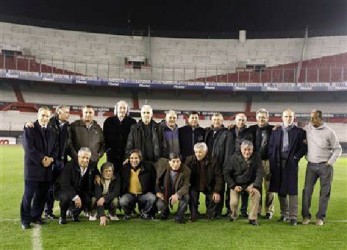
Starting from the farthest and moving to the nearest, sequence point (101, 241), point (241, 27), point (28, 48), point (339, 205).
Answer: point (241, 27) < point (28, 48) < point (339, 205) < point (101, 241)

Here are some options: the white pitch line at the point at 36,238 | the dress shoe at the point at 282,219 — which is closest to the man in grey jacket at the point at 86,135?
the white pitch line at the point at 36,238

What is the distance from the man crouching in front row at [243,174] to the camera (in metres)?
6.09

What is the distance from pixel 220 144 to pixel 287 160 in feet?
3.61

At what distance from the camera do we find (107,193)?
5980 mm

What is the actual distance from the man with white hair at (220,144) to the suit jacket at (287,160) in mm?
681

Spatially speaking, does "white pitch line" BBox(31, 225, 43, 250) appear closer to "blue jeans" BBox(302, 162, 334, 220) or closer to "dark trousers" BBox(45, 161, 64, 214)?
"dark trousers" BBox(45, 161, 64, 214)

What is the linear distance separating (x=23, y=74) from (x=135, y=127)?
2761 cm

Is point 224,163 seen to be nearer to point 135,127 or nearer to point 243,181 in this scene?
point 243,181

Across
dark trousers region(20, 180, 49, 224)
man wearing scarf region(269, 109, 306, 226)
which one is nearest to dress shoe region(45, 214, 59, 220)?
dark trousers region(20, 180, 49, 224)

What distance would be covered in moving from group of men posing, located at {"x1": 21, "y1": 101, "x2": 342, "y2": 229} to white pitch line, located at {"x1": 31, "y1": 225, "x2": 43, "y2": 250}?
0.33 m

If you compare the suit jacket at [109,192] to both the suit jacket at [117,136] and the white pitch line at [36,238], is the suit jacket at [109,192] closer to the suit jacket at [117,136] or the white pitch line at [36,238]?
the suit jacket at [117,136]

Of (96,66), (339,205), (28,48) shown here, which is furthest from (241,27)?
(339,205)

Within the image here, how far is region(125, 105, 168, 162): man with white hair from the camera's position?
6238 millimetres

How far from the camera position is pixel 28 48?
34.1 meters
